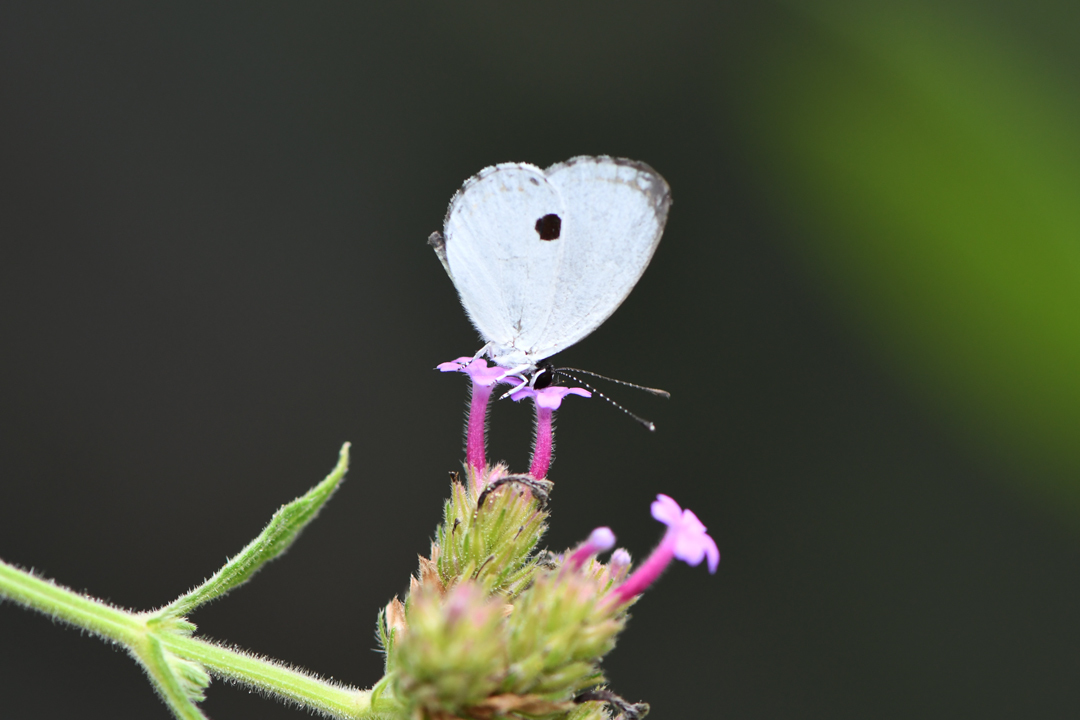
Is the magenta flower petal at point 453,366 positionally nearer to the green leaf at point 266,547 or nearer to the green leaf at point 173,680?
the green leaf at point 266,547

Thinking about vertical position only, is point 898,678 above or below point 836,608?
below

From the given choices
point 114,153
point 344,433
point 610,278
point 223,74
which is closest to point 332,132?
point 223,74

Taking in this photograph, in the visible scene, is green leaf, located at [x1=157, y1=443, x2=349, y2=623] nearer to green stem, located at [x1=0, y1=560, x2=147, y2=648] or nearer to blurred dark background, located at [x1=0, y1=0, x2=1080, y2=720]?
green stem, located at [x1=0, y1=560, x2=147, y2=648]

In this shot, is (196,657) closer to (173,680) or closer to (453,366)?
(173,680)

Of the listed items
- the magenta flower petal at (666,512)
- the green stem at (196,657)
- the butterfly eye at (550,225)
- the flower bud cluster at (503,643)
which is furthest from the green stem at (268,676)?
the butterfly eye at (550,225)

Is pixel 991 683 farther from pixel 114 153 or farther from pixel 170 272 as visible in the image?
pixel 114 153

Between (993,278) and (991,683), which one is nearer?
(993,278)
